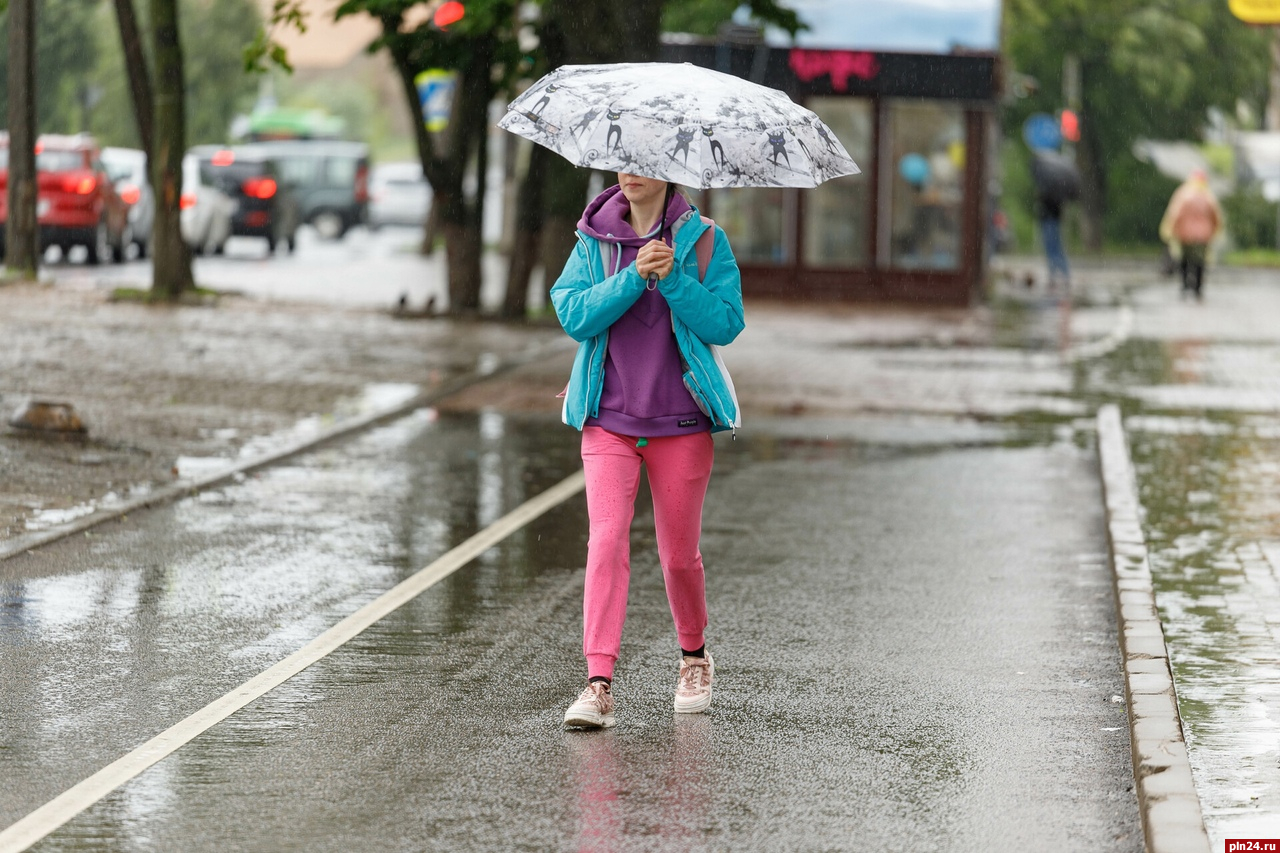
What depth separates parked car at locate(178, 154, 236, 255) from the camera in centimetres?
3438

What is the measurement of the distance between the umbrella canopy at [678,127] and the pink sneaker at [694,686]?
151cm

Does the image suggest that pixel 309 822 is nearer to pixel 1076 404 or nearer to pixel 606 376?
pixel 606 376

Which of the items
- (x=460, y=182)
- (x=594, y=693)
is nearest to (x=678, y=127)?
(x=594, y=693)

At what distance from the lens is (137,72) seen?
23469 mm

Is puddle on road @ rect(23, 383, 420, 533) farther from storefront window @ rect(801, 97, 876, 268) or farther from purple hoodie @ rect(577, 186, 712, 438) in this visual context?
storefront window @ rect(801, 97, 876, 268)

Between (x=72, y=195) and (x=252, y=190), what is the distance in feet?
27.9

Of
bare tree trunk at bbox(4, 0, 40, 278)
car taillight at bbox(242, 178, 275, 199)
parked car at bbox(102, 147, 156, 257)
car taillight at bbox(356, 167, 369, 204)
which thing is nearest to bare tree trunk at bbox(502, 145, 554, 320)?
bare tree trunk at bbox(4, 0, 40, 278)

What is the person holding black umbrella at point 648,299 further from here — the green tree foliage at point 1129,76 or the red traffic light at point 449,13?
the green tree foliage at point 1129,76

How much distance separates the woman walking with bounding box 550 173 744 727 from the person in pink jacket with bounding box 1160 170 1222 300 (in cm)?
2581

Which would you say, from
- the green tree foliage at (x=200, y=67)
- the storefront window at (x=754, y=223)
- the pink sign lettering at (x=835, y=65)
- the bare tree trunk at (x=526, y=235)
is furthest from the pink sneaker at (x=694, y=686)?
the green tree foliage at (x=200, y=67)

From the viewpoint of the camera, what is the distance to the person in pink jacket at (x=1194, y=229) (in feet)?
103

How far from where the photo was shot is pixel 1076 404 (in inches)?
634

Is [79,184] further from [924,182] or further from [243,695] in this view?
[243,695]

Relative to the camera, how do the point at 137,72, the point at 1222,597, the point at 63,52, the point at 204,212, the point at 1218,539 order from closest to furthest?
1. the point at 1222,597
2. the point at 1218,539
3. the point at 137,72
4. the point at 204,212
5. the point at 63,52
